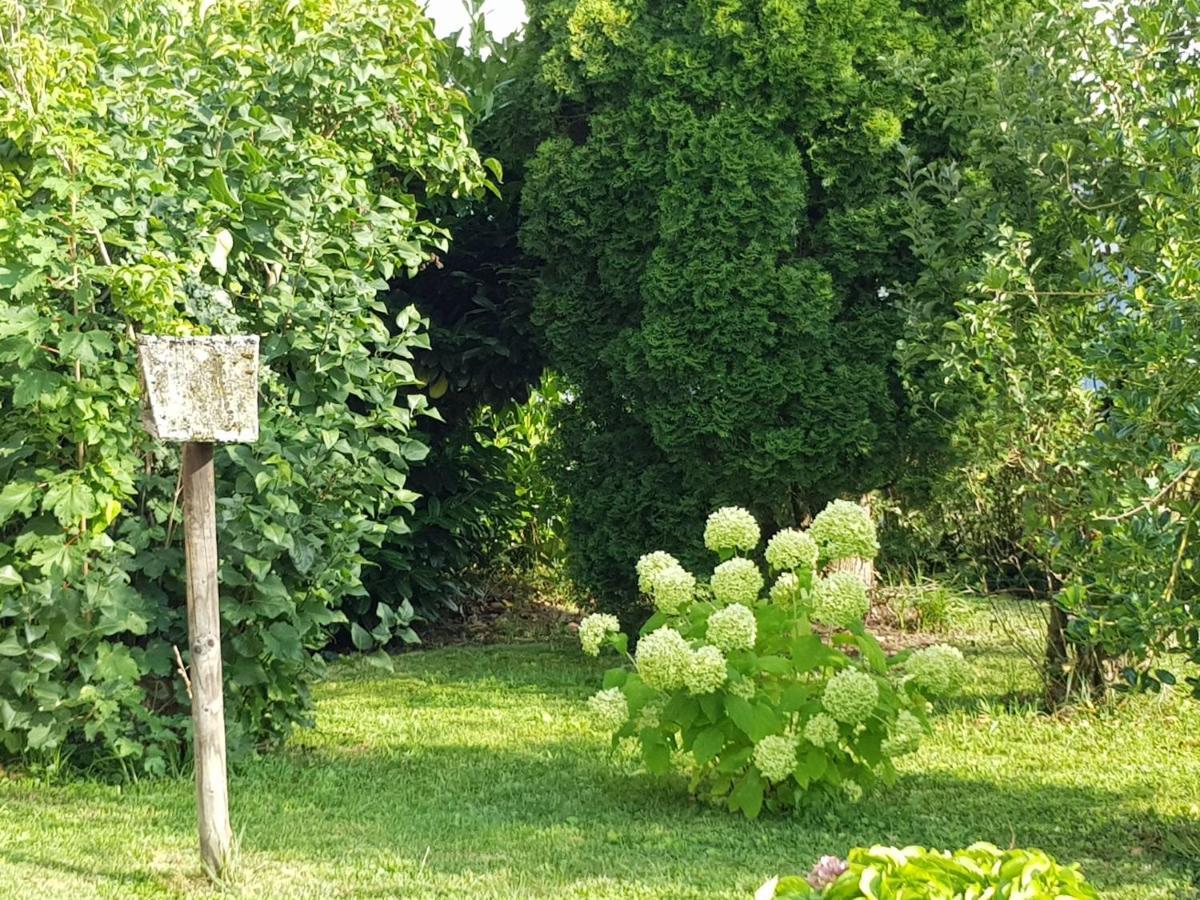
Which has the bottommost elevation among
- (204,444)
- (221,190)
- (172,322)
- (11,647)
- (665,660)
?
(665,660)

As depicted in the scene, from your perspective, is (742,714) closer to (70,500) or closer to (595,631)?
(595,631)

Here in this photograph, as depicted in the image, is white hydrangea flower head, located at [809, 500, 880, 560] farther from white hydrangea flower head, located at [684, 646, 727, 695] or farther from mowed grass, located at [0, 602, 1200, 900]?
mowed grass, located at [0, 602, 1200, 900]

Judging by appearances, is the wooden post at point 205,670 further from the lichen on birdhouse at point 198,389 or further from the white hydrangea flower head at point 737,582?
the white hydrangea flower head at point 737,582

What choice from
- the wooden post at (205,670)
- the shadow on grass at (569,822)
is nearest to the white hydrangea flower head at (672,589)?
the shadow on grass at (569,822)

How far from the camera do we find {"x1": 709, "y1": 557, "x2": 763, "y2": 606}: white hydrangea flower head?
4926 mm

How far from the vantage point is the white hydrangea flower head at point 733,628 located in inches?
183

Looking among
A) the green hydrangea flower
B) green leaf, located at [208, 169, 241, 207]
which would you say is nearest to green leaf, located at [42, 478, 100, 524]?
green leaf, located at [208, 169, 241, 207]

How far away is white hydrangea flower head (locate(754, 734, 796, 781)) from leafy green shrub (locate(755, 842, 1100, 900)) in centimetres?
247

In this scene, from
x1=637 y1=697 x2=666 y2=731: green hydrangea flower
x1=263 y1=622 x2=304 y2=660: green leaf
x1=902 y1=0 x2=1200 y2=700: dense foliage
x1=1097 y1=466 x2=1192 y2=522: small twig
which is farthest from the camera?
x1=263 y1=622 x2=304 y2=660: green leaf

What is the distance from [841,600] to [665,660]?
0.69 m

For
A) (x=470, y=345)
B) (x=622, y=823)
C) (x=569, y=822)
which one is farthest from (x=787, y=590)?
(x=470, y=345)

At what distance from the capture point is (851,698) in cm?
457

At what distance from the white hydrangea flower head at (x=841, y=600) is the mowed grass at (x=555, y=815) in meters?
0.69

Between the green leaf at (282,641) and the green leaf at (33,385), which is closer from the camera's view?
the green leaf at (33,385)
